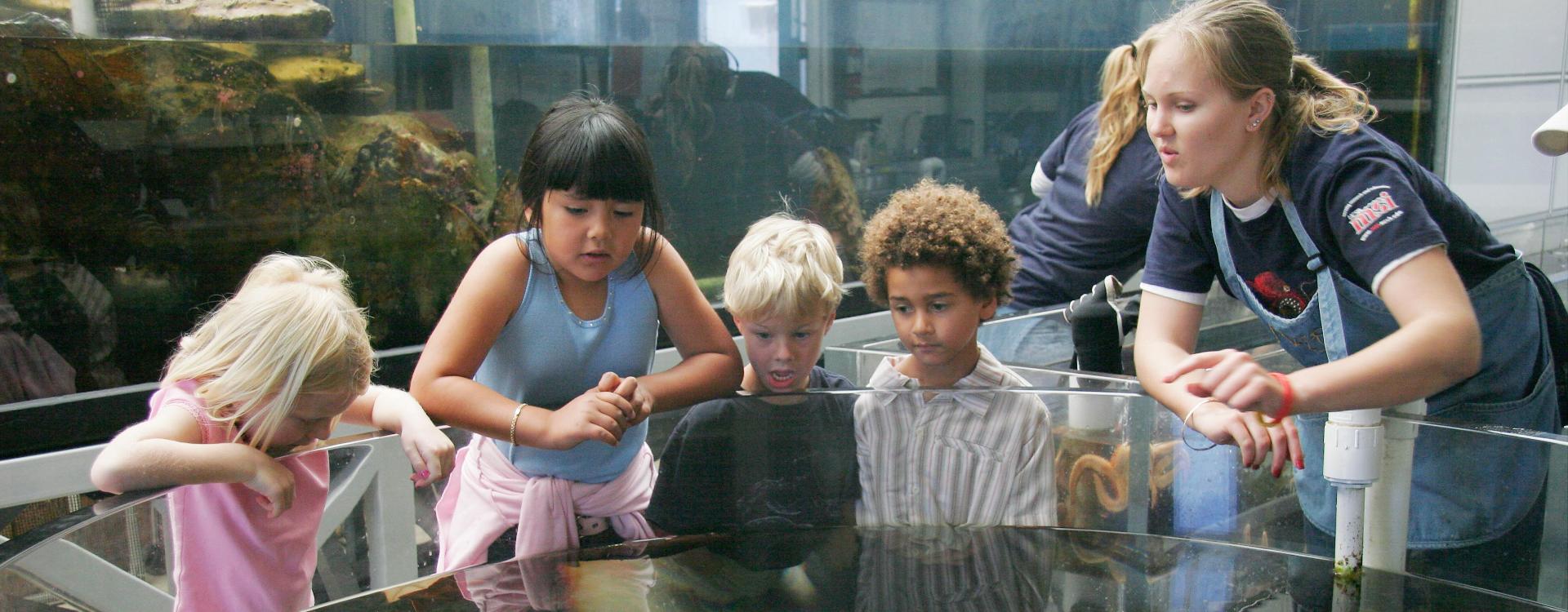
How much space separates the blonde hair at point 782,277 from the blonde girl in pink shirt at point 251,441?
0.54 meters

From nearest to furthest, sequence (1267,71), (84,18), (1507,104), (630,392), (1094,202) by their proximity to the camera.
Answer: (1267,71), (630,392), (1094,202), (84,18), (1507,104)

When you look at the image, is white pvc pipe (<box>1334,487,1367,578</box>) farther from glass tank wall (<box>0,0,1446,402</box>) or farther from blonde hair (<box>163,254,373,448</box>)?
glass tank wall (<box>0,0,1446,402</box>)

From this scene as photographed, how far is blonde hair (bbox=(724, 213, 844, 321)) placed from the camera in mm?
1576

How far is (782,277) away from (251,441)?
0.77 metres

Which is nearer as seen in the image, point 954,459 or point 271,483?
point 271,483

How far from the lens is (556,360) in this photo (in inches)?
54.8

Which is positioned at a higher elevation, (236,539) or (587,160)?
(587,160)

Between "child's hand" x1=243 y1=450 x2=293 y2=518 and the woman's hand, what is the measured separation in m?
1.01

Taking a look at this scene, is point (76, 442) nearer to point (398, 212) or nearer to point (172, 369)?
point (398, 212)

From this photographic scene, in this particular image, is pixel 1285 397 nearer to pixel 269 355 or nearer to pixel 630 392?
pixel 630 392

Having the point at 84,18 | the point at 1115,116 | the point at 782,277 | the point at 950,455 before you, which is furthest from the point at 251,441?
the point at 84,18

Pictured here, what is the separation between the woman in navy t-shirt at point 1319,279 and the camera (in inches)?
39.8

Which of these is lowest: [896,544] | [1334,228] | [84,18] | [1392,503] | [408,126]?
[896,544]

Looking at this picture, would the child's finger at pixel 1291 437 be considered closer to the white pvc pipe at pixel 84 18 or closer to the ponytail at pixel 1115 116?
the ponytail at pixel 1115 116
